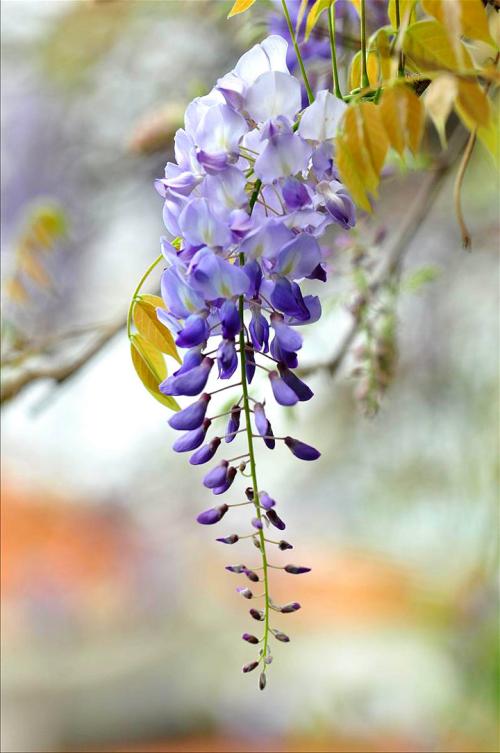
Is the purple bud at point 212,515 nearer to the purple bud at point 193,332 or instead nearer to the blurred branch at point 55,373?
the purple bud at point 193,332

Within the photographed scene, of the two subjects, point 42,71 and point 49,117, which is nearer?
point 42,71

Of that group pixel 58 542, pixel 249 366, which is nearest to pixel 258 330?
pixel 249 366

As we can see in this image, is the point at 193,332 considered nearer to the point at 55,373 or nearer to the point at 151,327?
the point at 151,327

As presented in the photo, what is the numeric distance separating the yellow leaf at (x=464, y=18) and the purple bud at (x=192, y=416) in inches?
5.4

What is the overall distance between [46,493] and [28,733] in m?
0.57

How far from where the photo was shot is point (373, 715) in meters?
1.81

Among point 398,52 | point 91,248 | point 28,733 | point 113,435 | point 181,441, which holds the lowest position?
point 28,733

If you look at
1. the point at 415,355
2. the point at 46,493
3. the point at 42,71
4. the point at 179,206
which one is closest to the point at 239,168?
the point at 179,206

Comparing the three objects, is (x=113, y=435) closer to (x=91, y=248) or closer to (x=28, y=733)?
(x=91, y=248)

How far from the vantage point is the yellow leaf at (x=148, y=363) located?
1.07ft

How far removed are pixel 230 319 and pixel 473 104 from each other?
0.09m

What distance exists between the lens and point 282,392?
0.27m

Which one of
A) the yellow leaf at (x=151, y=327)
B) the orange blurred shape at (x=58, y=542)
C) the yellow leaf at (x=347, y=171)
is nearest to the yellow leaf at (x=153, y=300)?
the yellow leaf at (x=151, y=327)

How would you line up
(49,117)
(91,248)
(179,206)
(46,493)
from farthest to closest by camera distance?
(46,493) < (91,248) < (49,117) < (179,206)
